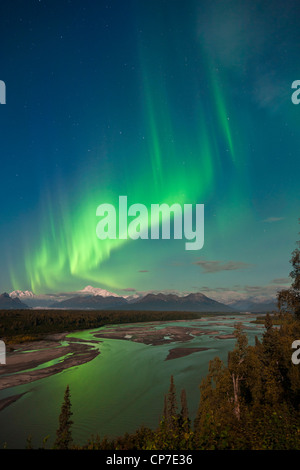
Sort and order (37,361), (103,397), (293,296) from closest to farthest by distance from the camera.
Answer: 1. (293,296)
2. (103,397)
3. (37,361)

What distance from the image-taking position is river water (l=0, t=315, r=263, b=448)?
3077 cm

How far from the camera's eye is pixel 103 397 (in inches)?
1658

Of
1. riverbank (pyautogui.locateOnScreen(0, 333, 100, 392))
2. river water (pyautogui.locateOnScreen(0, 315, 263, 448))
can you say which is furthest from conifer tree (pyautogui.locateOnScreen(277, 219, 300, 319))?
riverbank (pyautogui.locateOnScreen(0, 333, 100, 392))

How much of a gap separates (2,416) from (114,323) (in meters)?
168

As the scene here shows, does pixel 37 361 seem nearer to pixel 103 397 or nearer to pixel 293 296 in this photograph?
pixel 103 397

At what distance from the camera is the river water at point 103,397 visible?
30.8 metres

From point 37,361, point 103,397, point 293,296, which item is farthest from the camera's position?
point 37,361

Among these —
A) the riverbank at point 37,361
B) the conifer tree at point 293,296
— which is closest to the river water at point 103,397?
the riverbank at point 37,361

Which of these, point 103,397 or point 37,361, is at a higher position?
point 103,397

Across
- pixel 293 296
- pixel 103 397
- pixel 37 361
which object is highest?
pixel 293 296

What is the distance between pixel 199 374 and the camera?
5309 centimetres

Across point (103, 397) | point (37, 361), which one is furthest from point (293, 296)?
point (37, 361)

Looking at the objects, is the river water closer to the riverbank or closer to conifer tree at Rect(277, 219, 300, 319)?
the riverbank

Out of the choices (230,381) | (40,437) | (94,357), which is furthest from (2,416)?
(94,357)
